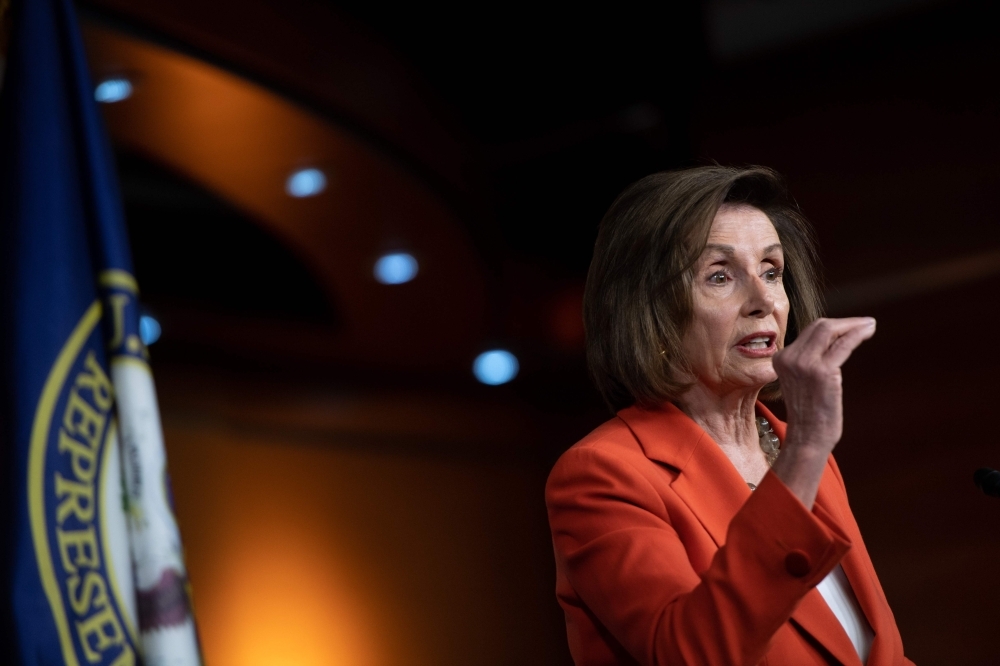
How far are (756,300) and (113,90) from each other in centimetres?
282

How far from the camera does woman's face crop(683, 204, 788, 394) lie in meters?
1.69

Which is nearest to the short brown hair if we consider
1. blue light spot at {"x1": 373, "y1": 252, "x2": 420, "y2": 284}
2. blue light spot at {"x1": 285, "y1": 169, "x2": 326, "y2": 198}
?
blue light spot at {"x1": 285, "y1": 169, "x2": 326, "y2": 198}

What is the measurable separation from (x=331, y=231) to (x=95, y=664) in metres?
3.51

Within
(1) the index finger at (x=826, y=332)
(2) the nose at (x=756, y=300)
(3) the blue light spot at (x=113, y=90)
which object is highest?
(3) the blue light spot at (x=113, y=90)

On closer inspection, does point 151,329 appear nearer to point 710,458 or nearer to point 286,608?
point 286,608

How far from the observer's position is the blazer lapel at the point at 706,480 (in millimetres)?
1471

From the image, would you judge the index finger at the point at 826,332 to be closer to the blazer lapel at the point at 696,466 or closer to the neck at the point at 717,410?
the blazer lapel at the point at 696,466

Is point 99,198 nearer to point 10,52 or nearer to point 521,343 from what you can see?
point 10,52

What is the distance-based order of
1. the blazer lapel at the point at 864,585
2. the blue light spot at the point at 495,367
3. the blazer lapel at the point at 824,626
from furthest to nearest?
the blue light spot at the point at 495,367, the blazer lapel at the point at 864,585, the blazer lapel at the point at 824,626

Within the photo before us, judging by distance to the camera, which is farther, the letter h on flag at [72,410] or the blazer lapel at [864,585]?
the letter h on flag at [72,410]

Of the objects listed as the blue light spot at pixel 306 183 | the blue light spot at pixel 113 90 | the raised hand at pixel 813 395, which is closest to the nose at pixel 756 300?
the raised hand at pixel 813 395

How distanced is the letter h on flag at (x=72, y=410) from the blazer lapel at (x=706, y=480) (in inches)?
34.8

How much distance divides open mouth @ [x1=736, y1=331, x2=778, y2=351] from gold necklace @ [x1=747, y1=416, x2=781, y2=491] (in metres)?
0.25

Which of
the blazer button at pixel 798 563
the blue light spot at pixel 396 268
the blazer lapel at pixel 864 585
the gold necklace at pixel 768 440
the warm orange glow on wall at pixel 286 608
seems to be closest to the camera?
the blazer button at pixel 798 563
